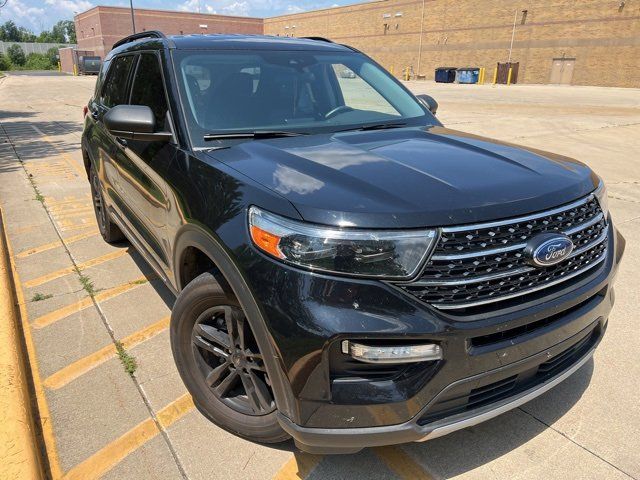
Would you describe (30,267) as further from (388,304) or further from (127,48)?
(388,304)

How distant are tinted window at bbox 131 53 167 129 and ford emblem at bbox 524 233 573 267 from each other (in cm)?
210

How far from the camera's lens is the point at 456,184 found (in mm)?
2029

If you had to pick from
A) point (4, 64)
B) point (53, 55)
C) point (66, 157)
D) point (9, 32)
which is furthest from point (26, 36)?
point (66, 157)

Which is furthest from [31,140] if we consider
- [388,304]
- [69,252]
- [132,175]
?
[388,304]

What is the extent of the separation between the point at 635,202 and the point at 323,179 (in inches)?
247

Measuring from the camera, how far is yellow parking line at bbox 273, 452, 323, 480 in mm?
2286

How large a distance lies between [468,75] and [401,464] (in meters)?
49.9

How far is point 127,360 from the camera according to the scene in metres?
3.19

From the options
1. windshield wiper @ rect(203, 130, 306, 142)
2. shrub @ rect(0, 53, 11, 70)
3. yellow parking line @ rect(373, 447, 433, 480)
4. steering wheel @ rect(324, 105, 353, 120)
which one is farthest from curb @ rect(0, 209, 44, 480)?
shrub @ rect(0, 53, 11, 70)

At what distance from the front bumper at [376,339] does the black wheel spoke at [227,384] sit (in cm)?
51

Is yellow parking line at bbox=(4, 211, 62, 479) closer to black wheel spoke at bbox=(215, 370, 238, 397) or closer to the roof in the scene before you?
black wheel spoke at bbox=(215, 370, 238, 397)

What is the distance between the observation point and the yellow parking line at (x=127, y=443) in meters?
2.34

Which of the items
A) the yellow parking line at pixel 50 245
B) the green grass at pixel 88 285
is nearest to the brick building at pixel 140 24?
the yellow parking line at pixel 50 245

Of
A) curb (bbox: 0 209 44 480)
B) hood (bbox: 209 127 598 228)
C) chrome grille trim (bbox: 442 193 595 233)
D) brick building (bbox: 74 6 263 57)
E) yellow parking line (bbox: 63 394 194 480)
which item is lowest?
yellow parking line (bbox: 63 394 194 480)
